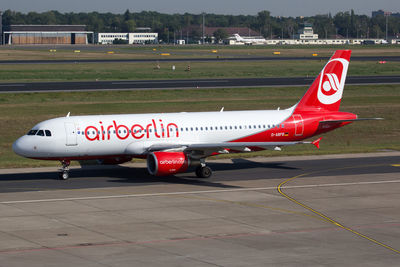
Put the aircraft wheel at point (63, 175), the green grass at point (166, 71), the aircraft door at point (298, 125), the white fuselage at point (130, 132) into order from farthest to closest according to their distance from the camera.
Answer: the green grass at point (166, 71)
the aircraft door at point (298, 125)
the aircraft wheel at point (63, 175)
the white fuselage at point (130, 132)

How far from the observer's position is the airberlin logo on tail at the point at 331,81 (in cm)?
5019

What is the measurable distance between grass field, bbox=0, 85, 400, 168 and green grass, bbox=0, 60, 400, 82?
2441cm

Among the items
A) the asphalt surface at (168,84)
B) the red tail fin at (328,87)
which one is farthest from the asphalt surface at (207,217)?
the asphalt surface at (168,84)

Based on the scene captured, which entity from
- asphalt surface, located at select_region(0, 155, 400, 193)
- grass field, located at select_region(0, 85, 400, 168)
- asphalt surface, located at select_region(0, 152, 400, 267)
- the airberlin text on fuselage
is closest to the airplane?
the airberlin text on fuselage

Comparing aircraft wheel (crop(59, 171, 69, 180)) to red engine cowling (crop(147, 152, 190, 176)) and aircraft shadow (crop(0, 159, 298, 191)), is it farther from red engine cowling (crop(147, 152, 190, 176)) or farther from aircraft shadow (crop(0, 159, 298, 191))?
red engine cowling (crop(147, 152, 190, 176))

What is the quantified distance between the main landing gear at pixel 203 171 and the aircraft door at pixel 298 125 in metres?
7.35

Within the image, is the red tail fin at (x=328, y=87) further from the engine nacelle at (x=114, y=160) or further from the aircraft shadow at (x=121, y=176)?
the engine nacelle at (x=114, y=160)

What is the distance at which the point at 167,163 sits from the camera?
1645 inches

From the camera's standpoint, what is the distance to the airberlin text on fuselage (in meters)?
43.2

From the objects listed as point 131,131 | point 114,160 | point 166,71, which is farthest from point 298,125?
point 166,71

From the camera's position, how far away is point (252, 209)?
35.5 meters

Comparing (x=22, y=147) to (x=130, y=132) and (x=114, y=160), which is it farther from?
(x=130, y=132)

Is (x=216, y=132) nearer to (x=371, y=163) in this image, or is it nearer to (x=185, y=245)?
(x=371, y=163)

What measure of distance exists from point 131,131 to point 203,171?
5.08 metres
